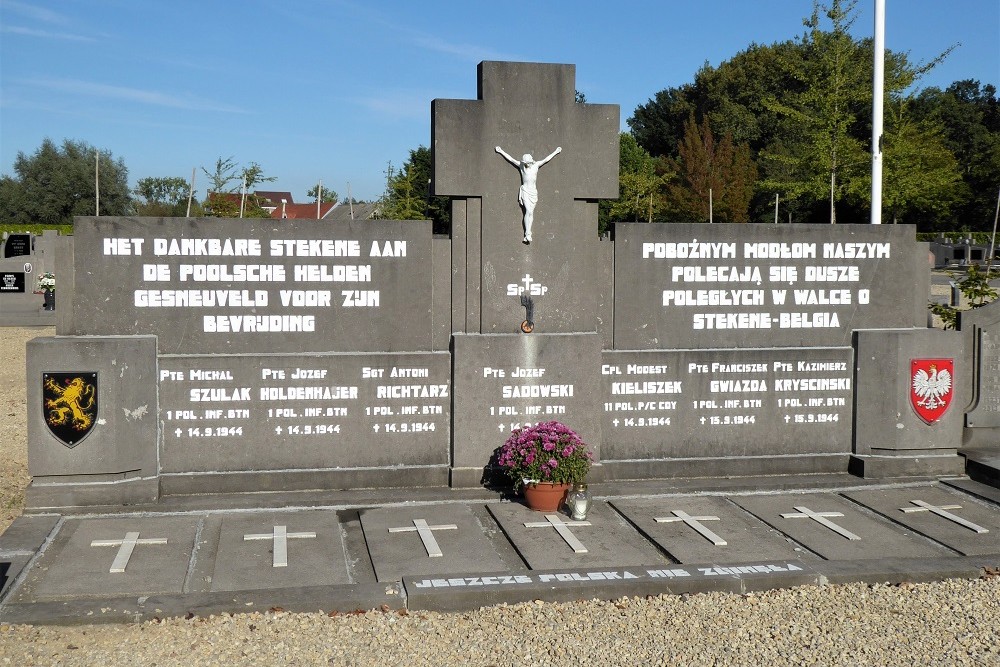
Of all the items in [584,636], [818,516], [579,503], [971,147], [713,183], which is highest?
[971,147]

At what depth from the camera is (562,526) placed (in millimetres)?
11156

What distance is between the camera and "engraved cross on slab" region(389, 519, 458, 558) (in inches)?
404

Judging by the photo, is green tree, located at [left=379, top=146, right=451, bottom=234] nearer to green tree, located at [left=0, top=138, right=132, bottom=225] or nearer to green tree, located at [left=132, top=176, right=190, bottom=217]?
green tree, located at [left=132, top=176, right=190, bottom=217]

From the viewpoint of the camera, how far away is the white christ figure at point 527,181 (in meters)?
12.6

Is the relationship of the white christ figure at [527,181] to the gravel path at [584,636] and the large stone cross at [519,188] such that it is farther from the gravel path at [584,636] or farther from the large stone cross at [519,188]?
the gravel path at [584,636]

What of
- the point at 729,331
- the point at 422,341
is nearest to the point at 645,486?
the point at 729,331

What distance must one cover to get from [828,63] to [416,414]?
2135 cm

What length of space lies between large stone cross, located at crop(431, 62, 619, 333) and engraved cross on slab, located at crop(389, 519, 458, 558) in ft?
8.78

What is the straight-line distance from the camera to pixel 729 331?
43.9 feet

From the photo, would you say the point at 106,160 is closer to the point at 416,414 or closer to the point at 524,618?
the point at 416,414

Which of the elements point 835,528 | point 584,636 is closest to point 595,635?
point 584,636

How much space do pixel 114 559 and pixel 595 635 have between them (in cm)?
477

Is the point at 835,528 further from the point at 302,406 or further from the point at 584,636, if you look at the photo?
the point at 302,406

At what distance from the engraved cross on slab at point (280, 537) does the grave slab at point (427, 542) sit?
0.72m
